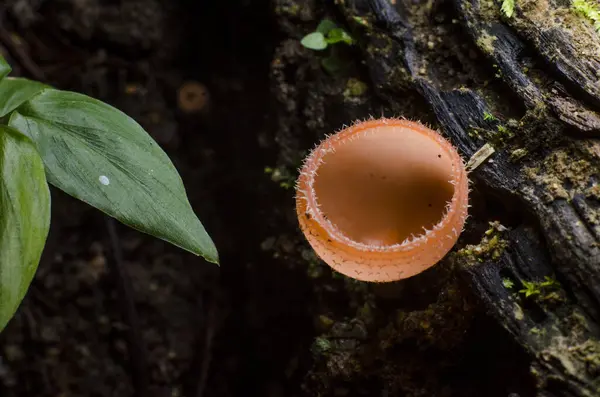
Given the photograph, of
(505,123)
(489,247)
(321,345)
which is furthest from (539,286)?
(321,345)

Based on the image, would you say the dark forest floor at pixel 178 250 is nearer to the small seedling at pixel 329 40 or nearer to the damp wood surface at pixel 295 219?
the damp wood surface at pixel 295 219

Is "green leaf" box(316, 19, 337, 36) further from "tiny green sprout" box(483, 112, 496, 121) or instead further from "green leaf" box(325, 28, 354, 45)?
"tiny green sprout" box(483, 112, 496, 121)

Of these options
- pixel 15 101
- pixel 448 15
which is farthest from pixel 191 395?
pixel 448 15

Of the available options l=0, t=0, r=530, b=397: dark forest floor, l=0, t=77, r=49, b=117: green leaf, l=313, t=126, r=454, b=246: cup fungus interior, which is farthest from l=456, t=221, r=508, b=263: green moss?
l=0, t=77, r=49, b=117: green leaf

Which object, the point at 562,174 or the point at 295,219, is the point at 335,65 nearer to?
the point at 295,219

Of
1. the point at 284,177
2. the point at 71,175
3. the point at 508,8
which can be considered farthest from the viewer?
the point at 284,177

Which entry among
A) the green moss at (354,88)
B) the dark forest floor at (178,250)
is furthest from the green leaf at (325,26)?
the dark forest floor at (178,250)

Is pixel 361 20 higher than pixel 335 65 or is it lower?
higher

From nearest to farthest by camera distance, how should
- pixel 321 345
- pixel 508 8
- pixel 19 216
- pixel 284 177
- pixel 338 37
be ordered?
pixel 19 216 < pixel 508 8 < pixel 321 345 < pixel 338 37 < pixel 284 177
